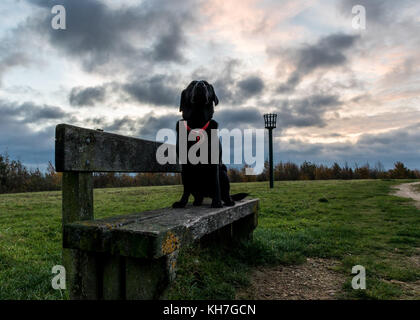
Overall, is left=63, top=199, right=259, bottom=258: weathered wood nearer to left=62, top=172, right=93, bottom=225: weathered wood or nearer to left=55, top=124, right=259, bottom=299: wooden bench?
left=55, top=124, right=259, bottom=299: wooden bench

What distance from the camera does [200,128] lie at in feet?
10.3

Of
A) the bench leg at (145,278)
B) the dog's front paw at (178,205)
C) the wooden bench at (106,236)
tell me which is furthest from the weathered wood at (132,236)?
the dog's front paw at (178,205)

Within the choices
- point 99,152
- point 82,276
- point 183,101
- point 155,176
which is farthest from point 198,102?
point 155,176

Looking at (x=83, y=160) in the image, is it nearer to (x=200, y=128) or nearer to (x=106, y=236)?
(x=106, y=236)

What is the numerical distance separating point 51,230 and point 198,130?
411cm

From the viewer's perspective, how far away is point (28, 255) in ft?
12.9

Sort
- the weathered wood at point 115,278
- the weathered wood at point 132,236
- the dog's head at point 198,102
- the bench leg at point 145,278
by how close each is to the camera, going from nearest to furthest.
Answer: the weathered wood at point 132,236 < the bench leg at point 145,278 < the weathered wood at point 115,278 < the dog's head at point 198,102

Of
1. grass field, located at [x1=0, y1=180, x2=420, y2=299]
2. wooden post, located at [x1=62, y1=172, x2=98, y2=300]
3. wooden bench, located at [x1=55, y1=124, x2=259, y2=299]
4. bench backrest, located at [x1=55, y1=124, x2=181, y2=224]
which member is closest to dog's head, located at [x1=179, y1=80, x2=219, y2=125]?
bench backrest, located at [x1=55, y1=124, x2=181, y2=224]

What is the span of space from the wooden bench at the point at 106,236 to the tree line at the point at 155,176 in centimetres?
965

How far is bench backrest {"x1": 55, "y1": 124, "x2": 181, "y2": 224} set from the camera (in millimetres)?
2125

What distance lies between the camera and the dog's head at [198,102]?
301cm

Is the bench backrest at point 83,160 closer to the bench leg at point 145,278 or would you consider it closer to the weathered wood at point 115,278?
the weathered wood at point 115,278
